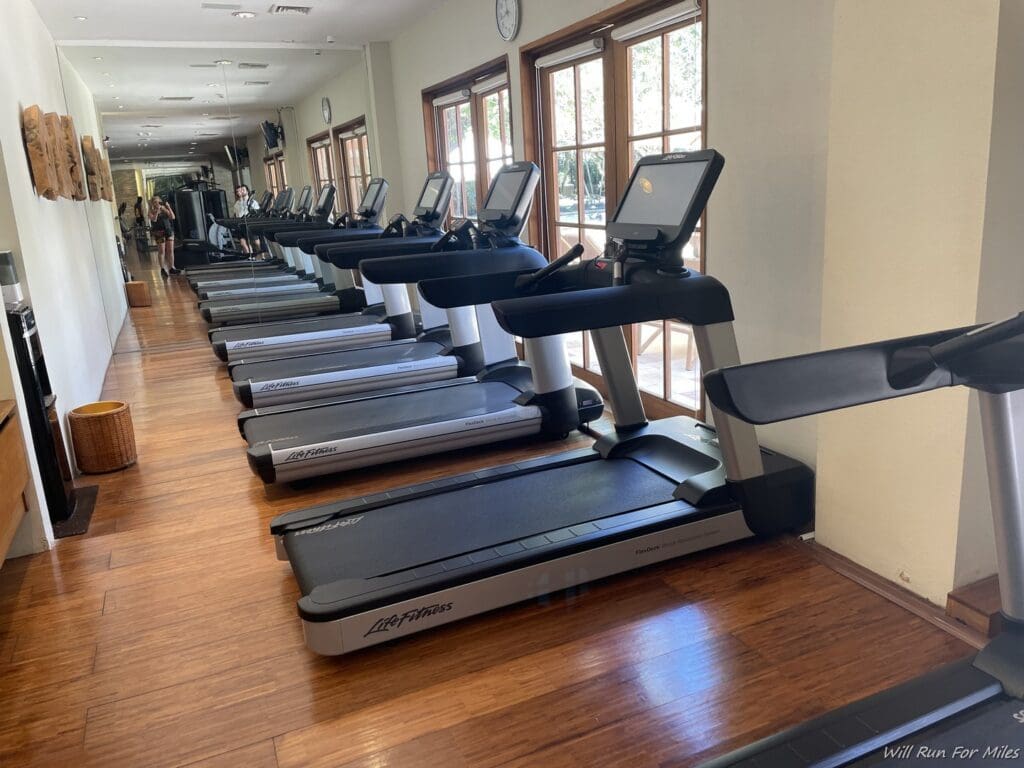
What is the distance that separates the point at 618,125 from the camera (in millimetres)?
3938

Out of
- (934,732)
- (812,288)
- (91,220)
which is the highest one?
(91,220)

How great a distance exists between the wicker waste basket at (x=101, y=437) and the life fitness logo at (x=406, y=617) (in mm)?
2143

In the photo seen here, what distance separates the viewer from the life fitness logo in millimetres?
2150

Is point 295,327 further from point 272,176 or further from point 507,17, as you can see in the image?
point 507,17

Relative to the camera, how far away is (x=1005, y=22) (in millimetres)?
1808

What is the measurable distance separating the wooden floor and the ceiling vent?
12.7 ft

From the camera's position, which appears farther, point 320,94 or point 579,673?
point 320,94

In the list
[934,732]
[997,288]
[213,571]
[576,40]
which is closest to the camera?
[934,732]

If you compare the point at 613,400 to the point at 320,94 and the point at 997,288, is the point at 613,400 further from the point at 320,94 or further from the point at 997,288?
the point at 320,94

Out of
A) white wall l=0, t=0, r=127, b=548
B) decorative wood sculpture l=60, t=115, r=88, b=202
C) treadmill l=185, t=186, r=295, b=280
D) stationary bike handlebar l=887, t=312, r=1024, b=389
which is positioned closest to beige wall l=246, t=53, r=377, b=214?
treadmill l=185, t=186, r=295, b=280

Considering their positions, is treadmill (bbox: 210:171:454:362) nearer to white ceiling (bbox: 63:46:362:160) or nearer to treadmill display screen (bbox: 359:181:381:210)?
treadmill display screen (bbox: 359:181:381:210)

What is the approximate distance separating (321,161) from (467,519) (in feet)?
15.0

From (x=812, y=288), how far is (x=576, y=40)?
2059 mm

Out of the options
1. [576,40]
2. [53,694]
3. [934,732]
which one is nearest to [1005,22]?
[934,732]
